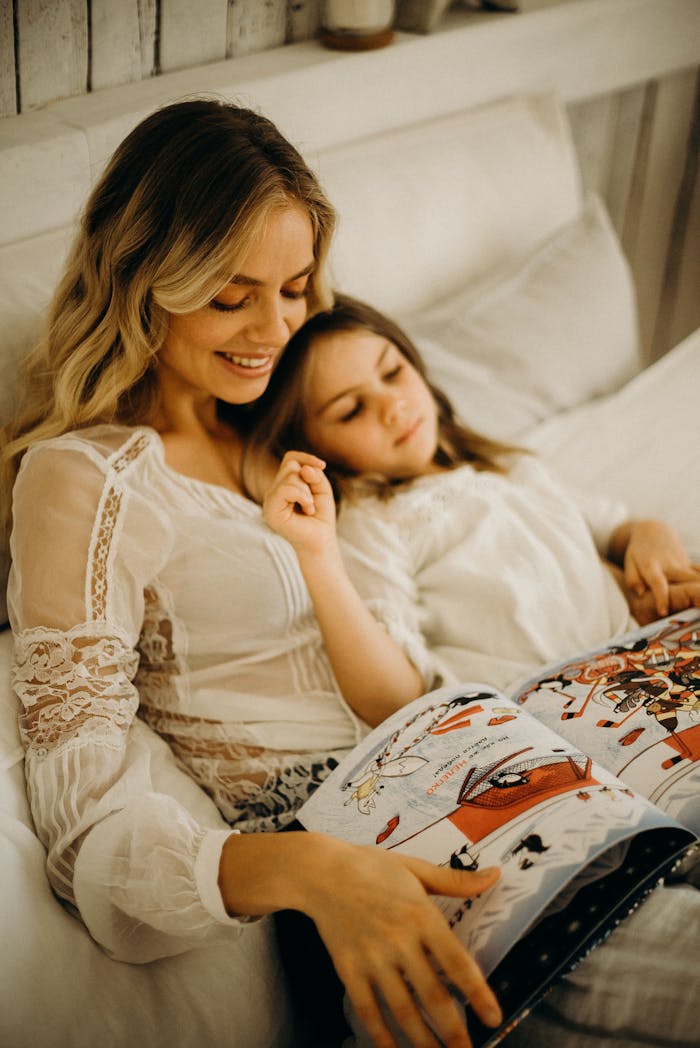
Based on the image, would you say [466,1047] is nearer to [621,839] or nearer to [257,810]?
[621,839]

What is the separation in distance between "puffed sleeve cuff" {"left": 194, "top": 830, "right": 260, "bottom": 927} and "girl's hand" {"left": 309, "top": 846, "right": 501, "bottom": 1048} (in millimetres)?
88

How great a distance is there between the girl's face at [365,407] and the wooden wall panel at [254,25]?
1.89ft

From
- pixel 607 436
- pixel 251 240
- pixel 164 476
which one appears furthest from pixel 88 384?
pixel 607 436

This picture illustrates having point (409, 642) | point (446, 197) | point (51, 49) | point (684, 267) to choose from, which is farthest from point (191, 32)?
point (684, 267)

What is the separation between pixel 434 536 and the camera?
1.28 m

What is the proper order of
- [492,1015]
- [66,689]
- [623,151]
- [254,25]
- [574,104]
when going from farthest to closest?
[623,151], [574,104], [254,25], [66,689], [492,1015]

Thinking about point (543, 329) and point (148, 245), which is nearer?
point (148, 245)

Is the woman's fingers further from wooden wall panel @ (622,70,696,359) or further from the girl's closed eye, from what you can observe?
wooden wall panel @ (622,70,696,359)

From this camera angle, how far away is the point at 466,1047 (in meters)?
0.72

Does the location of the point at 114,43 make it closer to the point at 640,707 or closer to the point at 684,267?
the point at 640,707

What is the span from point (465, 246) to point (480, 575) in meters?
0.70

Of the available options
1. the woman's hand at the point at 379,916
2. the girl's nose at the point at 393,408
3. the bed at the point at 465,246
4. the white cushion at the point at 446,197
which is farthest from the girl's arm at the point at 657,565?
the woman's hand at the point at 379,916

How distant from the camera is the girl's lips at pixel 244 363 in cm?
107

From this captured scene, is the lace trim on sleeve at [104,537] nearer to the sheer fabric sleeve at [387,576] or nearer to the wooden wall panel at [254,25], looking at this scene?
the sheer fabric sleeve at [387,576]
